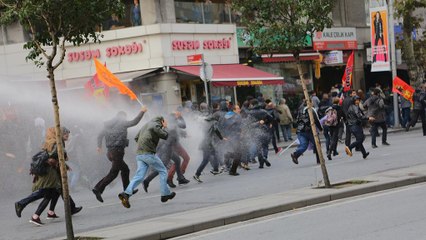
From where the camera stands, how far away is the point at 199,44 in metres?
28.3

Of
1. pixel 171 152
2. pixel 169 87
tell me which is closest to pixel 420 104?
pixel 169 87

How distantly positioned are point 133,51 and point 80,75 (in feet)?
9.45

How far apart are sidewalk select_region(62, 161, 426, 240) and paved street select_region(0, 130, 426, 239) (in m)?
0.80

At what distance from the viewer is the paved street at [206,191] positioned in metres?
11.7

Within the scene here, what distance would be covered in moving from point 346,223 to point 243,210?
195 cm

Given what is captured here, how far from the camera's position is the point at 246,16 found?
1348 cm

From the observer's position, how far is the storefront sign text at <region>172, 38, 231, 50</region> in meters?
27.4

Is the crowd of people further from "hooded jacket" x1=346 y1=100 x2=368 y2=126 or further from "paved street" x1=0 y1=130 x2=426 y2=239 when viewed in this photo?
"paved street" x1=0 y1=130 x2=426 y2=239

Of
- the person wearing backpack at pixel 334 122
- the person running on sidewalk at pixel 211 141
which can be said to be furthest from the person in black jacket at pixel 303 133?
the person running on sidewalk at pixel 211 141

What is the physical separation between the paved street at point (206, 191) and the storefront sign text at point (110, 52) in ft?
29.0

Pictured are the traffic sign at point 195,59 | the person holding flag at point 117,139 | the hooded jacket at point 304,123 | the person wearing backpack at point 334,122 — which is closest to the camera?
the person holding flag at point 117,139

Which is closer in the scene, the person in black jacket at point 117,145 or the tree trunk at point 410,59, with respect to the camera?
the person in black jacket at point 117,145

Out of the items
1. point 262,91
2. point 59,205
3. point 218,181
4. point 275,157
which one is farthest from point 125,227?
point 262,91

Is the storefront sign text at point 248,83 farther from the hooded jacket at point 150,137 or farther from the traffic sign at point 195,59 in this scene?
the hooded jacket at point 150,137
